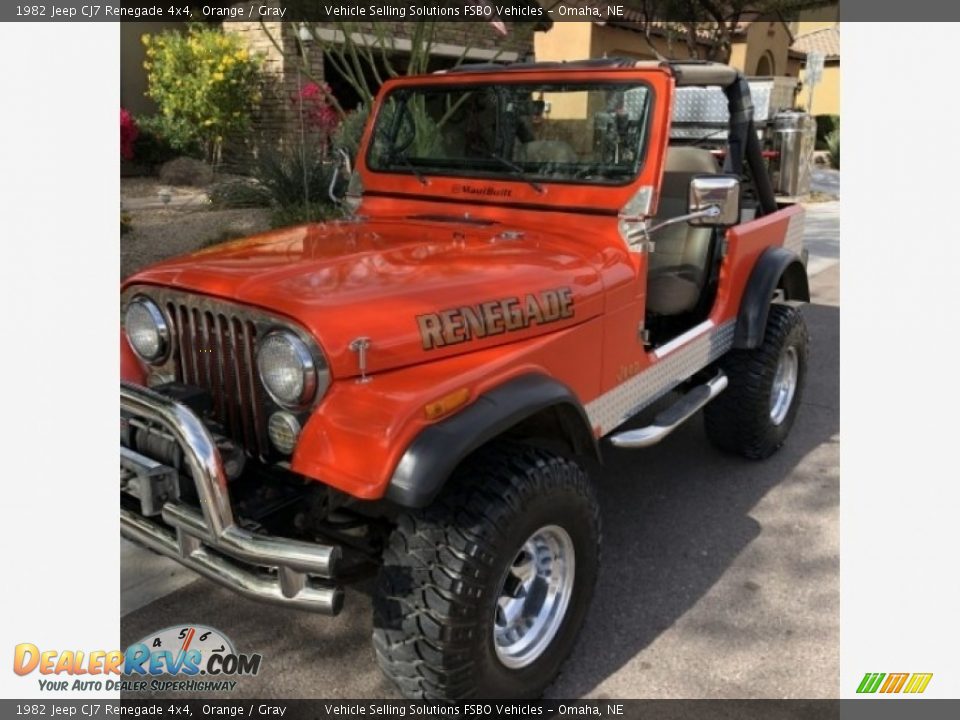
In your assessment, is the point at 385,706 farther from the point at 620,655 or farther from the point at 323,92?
the point at 323,92

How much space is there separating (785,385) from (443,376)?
289cm

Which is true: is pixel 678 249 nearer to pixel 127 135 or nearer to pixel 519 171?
pixel 519 171

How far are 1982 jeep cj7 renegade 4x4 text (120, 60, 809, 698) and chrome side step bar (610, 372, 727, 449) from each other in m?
0.02

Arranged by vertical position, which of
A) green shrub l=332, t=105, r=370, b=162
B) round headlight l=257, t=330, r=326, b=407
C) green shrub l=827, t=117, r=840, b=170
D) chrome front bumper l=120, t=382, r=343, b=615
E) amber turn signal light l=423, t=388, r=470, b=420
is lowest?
chrome front bumper l=120, t=382, r=343, b=615

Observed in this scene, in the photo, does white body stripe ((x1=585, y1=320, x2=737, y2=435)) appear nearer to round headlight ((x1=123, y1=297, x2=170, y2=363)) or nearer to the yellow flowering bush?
round headlight ((x1=123, y1=297, x2=170, y2=363))

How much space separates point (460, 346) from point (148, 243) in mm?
5564

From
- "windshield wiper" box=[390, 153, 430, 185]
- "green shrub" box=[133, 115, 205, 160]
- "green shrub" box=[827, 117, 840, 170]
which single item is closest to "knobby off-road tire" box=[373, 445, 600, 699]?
"windshield wiper" box=[390, 153, 430, 185]

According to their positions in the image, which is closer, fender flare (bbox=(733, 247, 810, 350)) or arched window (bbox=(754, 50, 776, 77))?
fender flare (bbox=(733, 247, 810, 350))

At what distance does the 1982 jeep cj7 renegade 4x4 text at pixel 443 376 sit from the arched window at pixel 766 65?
64.1 feet

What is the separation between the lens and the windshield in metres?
3.27

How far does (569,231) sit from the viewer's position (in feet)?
10.6

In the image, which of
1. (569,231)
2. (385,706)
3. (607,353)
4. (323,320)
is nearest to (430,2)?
(569,231)

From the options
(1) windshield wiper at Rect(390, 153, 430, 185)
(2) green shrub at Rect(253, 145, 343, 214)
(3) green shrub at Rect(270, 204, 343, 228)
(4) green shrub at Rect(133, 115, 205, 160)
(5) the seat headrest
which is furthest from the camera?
(4) green shrub at Rect(133, 115, 205, 160)
